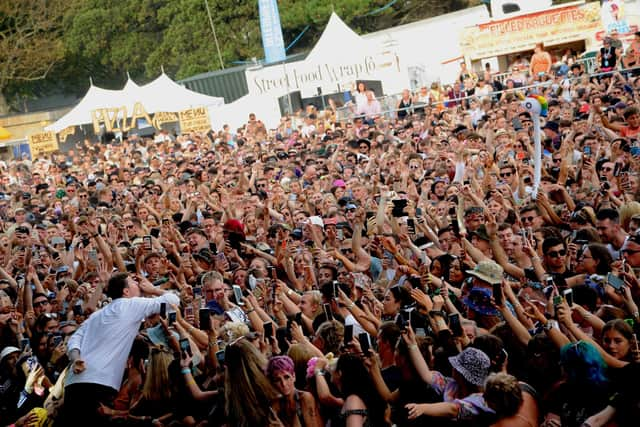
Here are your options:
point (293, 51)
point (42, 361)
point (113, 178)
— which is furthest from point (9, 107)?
point (42, 361)

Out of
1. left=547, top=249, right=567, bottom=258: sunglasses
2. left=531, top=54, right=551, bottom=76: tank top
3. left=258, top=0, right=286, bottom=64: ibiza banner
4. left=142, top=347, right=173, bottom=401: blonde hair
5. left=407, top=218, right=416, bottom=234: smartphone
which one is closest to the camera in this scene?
left=142, top=347, right=173, bottom=401: blonde hair

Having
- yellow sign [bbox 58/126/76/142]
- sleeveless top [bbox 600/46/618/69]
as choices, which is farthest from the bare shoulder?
yellow sign [bbox 58/126/76/142]

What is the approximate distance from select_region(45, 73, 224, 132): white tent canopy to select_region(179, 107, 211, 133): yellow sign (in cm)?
27

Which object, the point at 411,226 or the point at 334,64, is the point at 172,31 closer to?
the point at 334,64

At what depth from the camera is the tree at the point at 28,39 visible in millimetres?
45531

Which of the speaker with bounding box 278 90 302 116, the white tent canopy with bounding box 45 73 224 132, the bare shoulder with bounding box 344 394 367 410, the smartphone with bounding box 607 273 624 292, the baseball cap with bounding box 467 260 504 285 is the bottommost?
the speaker with bounding box 278 90 302 116

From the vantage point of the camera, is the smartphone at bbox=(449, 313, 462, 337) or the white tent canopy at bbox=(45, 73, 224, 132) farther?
the white tent canopy at bbox=(45, 73, 224, 132)

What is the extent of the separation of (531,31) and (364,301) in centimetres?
2279

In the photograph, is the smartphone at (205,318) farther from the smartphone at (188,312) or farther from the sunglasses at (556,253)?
the sunglasses at (556,253)

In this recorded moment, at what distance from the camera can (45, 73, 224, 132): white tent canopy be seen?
87.8 ft

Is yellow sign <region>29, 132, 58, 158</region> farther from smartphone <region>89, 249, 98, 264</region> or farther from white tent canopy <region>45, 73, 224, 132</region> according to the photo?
smartphone <region>89, 249, 98, 264</region>

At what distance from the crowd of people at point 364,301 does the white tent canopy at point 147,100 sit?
1408 centimetres

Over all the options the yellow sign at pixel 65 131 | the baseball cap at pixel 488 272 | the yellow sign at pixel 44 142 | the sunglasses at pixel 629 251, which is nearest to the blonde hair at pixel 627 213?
the sunglasses at pixel 629 251

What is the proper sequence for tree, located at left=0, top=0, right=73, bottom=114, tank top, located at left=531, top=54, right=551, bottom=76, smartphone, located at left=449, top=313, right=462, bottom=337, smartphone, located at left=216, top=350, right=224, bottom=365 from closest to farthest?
smartphone, located at left=449, top=313, right=462, bottom=337 → smartphone, located at left=216, top=350, right=224, bottom=365 → tank top, located at left=531, top=54, right=551, bottom=76 → tree, located at left=0, top=0, right=73, bottom=114
